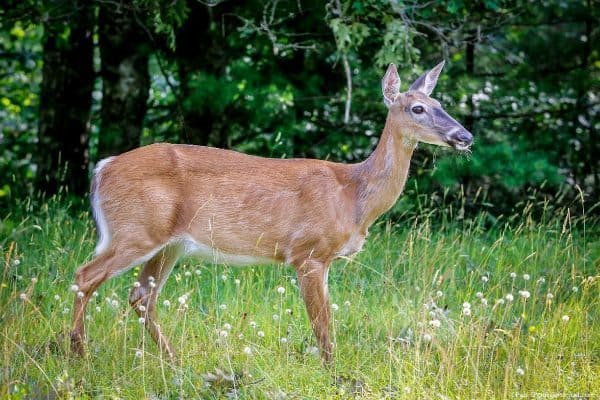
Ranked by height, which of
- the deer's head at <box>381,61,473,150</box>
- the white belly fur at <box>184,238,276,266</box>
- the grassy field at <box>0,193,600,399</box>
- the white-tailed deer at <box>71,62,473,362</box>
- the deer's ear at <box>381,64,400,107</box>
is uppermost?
the deer's ear at <box>381,64,400,107</box>

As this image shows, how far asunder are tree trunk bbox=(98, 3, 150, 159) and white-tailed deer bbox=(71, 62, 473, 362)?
3421 mm

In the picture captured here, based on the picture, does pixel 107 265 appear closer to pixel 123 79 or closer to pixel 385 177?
pixel 385 177

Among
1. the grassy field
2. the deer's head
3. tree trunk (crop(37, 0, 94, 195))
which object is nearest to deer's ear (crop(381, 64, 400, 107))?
the deer's head

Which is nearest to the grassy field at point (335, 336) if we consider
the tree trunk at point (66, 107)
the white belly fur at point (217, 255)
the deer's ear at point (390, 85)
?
the white belly fur at point (217, 255)

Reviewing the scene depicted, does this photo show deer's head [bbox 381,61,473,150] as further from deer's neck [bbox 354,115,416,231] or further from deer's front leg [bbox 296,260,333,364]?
deer's front leg [bbox 296,260,333,364]

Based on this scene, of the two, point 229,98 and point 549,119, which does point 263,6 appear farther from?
point 549,119

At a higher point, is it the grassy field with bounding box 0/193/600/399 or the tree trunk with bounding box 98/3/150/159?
the tree trunk with bounding box 98/3/150/159

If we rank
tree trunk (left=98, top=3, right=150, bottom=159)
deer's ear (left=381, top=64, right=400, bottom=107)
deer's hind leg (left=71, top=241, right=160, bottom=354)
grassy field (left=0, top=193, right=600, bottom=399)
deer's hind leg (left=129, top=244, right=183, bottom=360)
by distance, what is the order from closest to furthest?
grassy field (left=0, top=193, right=600, bottom=399) < deer's hind leg (left=71, top=241, right=160, bottom=354) < deer's hind leg (left=129, top=244, right=183, bottom=360) < deer's ear (left=381, top=64, right=400, bottom=107) < tree trunk (left=98, top=3, right=150, bottom=159)

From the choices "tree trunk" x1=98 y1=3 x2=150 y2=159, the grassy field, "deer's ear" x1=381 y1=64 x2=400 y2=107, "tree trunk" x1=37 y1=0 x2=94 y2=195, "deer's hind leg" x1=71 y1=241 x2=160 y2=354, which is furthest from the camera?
"tree trunk" x1=37 y1=0 x2=94 y2=195

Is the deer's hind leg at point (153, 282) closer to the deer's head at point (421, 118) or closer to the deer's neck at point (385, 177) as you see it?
the deer's neck at point (385, 177)

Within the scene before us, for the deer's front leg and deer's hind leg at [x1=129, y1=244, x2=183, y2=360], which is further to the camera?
deer's hind leg at [x1=129, y1=244, x2=183, y2=360]

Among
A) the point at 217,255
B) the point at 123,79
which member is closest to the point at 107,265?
the point at 217,255

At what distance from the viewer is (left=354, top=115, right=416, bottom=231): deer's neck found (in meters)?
6.22

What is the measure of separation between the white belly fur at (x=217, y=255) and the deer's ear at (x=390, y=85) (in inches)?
49.2
